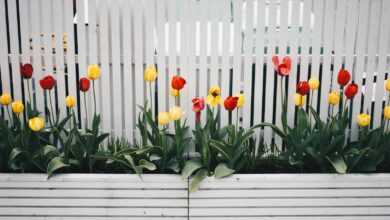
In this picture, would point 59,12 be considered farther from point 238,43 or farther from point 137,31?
point 238,43

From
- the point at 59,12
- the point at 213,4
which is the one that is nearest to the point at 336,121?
the point at 213,4

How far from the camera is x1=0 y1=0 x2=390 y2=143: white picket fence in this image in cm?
246

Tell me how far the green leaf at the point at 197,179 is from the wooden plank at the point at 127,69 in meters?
0.54

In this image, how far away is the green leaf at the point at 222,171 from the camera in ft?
7.26

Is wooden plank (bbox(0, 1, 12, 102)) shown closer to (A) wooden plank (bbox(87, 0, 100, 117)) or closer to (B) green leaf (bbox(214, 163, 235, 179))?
(A) wooden plank (bbox(87, 0, 100, 117))

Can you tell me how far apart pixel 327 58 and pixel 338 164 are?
0.62m

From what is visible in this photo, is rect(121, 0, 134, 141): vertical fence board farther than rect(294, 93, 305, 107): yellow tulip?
Yes

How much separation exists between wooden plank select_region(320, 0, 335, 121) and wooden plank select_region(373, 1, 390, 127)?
269mm

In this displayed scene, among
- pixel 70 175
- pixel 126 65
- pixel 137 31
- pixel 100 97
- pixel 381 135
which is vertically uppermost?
pixel 137 31

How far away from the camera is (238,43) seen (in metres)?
2.47

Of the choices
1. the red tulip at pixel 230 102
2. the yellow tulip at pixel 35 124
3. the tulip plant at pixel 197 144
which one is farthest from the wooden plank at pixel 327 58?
the yellow tulip at pixel 35 124

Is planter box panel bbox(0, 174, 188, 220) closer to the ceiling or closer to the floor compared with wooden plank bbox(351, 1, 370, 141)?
closer to the floor

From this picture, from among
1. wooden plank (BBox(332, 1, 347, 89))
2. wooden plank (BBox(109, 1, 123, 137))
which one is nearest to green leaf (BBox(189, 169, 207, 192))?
wooden plank (BBox(109, 1, 123, 137))

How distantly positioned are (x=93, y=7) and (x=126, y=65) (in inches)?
13.9
